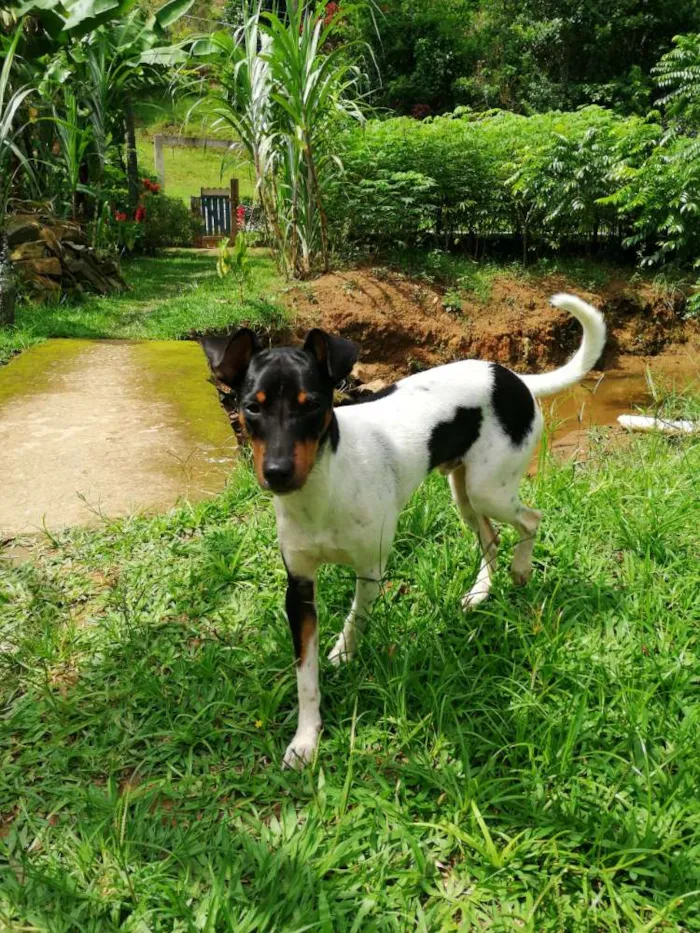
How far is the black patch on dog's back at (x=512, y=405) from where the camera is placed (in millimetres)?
2539

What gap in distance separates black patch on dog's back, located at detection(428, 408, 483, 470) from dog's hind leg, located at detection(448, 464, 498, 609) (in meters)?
0.17

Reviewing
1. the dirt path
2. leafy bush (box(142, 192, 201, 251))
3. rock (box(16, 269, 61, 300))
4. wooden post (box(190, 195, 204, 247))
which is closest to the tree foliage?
wooden post (box(190, 195, 204, 247))

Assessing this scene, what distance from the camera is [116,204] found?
12.4m

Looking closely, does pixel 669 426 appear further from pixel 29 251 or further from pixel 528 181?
pixel 29 251

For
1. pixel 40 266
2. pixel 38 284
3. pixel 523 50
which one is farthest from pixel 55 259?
pixel 523 50

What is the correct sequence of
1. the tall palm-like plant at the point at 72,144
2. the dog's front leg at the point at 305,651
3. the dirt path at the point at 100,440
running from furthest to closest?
the tall palm-like plant at the point at 72,144, the dirt path at the point at 100,440, the dog's front leg at the point at 305,651

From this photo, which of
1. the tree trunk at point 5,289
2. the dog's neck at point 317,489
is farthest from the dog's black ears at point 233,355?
the tree trunk at point 5,289

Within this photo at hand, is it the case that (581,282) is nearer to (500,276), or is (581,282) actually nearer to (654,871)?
(500,276)

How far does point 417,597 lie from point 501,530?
→ 75 cm

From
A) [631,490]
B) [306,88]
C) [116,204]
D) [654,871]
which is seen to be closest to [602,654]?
[654,871]

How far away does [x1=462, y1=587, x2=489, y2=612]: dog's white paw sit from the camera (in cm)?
255

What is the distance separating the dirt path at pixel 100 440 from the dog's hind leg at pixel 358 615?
1.43 m

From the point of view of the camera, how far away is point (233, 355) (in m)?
1.88

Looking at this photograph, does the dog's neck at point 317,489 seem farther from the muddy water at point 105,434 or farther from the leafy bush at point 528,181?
the leafy bush at point 528,181
